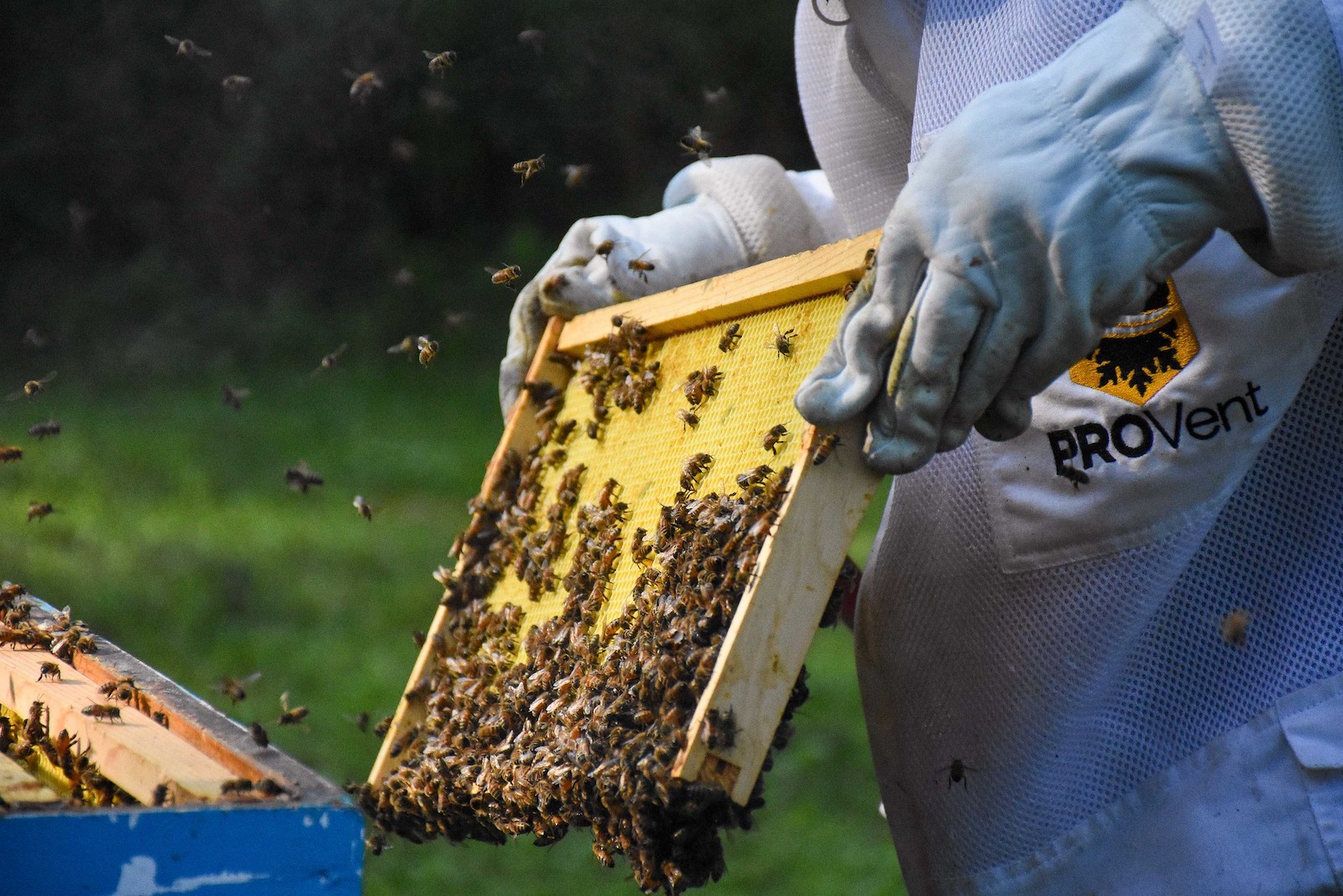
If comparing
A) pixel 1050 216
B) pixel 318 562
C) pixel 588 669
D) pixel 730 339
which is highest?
pixel 1050 216

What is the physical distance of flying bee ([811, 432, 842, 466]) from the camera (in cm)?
192

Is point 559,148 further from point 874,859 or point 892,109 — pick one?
point 892,109

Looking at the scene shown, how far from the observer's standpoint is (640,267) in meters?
2.91

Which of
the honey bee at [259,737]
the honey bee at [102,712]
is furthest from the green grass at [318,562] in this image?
the honey bee at [102,712]

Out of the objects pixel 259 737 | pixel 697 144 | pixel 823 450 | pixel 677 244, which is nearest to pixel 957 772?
pixel 823 450

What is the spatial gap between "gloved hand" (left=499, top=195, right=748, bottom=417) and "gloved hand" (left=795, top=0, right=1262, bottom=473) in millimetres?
1153

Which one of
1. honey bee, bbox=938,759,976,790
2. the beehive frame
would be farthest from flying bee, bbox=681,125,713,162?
honey bee, bbox=938,759,976,790

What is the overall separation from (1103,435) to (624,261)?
123 centimetres

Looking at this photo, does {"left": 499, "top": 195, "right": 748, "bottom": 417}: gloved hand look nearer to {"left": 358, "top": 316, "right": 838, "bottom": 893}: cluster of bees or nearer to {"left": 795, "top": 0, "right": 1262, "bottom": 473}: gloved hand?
{"left": 358, "top": 316, "right": 838, "bottom": 893}: cluster of bees

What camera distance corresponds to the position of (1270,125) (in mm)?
1756

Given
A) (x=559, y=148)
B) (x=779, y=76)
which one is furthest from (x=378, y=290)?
(x=779, y=76)

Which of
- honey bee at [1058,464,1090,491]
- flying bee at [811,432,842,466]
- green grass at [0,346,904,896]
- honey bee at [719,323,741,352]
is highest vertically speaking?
flying bee at [811,432,842,466]

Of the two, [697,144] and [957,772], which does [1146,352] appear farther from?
[697,144]

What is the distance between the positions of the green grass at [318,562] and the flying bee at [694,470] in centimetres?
296
